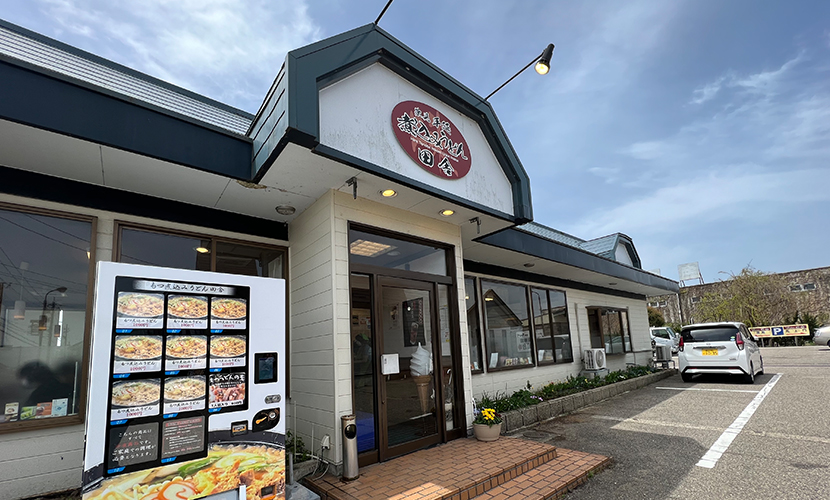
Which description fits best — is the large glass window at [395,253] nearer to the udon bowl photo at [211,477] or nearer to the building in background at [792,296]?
the udon bowl photo at [211,477]

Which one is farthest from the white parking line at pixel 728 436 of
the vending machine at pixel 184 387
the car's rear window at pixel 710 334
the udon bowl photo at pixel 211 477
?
the vending machine at pixel 184 387

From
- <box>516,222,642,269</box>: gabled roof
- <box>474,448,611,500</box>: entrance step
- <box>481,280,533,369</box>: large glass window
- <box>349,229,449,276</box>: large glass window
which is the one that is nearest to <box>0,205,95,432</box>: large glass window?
<box>349,229,449,276</box>: large glass window

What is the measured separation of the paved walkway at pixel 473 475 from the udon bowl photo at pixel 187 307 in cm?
200

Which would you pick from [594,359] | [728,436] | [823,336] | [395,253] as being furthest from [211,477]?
[823,336]

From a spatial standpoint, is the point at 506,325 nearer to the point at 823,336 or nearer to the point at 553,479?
the point at 553,479

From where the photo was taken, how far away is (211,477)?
9.37ft

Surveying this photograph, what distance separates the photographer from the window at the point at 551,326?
30.0 feet

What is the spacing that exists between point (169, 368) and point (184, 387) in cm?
17

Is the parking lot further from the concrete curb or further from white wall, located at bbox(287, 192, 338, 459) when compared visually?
white wall, located at bbox(287, 192, 338, 459)

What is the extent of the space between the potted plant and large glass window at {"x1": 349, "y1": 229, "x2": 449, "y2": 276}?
1.95 metres

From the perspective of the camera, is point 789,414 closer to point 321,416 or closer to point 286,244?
point 321,416

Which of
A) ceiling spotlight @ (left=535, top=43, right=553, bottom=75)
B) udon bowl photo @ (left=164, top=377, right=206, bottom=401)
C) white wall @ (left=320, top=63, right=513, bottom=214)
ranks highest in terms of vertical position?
ceiling spotlight @ (left=535, top=43, right=553, bottom=75)

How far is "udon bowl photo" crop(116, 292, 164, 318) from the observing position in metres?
2.68

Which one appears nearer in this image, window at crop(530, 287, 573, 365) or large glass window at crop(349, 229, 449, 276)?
large glass window at crop(349, 229, 449, 276)
